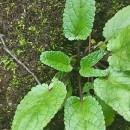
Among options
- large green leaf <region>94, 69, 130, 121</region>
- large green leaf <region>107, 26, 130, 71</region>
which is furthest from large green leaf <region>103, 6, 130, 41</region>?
large green leaf <region>94, 69, 130, 121</region>

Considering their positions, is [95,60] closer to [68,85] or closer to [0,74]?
[68,85]

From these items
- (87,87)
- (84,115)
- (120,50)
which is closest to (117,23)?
(120,50)

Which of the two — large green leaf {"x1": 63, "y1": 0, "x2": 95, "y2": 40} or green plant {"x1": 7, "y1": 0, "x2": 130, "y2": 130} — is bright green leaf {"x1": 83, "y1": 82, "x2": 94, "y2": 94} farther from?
large green leaf {"x1": 63, "y1": 0, "x2": 95, "y2": 40}

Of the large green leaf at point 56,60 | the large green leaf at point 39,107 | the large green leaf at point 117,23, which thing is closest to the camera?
the large green leaf at point 39,107

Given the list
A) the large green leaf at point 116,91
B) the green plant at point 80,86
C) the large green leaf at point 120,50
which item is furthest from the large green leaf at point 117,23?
the large green leaf at point 116,91

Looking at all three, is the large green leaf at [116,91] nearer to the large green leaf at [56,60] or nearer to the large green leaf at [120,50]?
the large green leaf at [120,50]

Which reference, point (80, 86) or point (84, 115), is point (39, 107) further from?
point (80, 86)

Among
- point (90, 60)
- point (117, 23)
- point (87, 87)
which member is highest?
point (117, 23)
